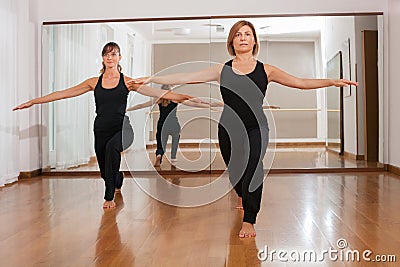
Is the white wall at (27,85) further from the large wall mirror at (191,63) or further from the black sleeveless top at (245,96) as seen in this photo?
the black sleeveless top at (245,96)

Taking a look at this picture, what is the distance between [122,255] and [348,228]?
1.28 meters

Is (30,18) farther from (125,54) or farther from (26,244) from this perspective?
(26,244)

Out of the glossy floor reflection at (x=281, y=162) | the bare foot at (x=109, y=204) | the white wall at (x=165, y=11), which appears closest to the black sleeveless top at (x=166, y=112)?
the glossy floor reflection at (x=281, y=162)

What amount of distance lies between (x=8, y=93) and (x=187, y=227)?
3.15 meters

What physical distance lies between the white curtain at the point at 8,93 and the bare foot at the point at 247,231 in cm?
318

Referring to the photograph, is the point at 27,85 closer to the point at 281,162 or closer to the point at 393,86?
the point at 281,162

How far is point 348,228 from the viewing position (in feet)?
10.6

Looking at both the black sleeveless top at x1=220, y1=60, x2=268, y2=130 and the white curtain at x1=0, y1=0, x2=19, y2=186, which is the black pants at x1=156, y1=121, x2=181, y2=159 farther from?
the black sleeveless top at x1=220, y1=60, x2=268, y2=130

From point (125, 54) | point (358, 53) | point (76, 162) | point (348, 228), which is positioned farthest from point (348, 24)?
point (348, 228)

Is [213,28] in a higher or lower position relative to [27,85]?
higher

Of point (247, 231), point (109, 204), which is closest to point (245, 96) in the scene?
point (247, 231)

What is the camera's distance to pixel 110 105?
4.50 m

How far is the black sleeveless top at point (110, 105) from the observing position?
4.49 m

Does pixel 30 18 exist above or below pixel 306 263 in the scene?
above
